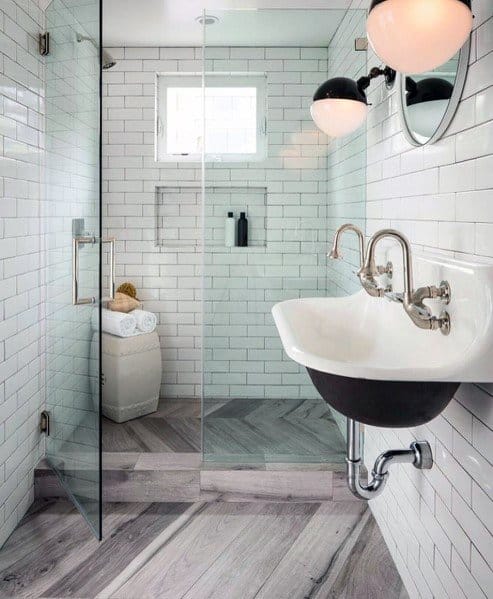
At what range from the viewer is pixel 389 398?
4.59 feet

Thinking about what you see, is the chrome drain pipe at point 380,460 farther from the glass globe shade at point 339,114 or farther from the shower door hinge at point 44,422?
the shower door hinge at point 44,422

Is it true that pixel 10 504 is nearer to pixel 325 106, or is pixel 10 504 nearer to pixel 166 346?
pixel 166 346

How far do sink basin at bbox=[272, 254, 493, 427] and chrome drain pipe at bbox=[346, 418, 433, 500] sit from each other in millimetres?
272

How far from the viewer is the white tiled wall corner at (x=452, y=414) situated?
4.78ft

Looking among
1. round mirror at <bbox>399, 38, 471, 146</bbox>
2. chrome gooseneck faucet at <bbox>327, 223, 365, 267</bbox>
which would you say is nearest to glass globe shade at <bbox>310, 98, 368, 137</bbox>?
round mirror at <bbox>399, 38, 471, 146</bbox>

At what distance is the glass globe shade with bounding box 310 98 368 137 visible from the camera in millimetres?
2520

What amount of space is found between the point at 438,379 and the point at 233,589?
1.38 m

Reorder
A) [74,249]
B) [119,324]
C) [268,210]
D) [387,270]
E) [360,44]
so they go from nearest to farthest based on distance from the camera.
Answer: [387,270] → [74,249] → [360,44] → [268,210] → [119,324]

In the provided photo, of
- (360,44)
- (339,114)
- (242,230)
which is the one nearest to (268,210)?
(242,230)

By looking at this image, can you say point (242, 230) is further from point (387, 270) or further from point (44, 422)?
point (44, 422)

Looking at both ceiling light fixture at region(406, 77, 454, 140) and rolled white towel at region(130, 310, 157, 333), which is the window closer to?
ceiling light fixture at region(406, 77, 454, 140)

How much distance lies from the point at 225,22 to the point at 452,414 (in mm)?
2068

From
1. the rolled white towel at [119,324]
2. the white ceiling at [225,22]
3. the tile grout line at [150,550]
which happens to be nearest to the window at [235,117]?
the white ceiling at [225,22]

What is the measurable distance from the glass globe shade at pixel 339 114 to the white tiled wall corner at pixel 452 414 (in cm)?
18
